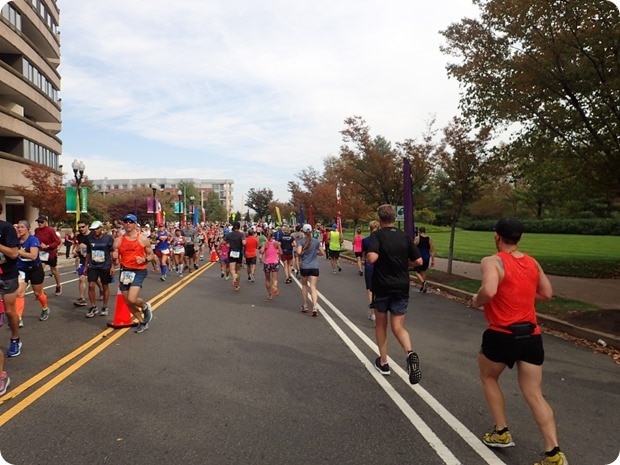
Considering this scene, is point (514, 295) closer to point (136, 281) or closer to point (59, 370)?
point (59, 370)

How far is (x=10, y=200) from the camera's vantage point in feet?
112

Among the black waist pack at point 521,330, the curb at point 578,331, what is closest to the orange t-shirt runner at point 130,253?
the black waist pack at point 521,330

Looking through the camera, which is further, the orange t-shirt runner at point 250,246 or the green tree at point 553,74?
the orange t-shirt runner at point 250,246

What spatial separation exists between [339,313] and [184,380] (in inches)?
191

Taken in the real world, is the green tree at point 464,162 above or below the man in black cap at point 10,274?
above

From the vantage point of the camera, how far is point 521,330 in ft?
11.1

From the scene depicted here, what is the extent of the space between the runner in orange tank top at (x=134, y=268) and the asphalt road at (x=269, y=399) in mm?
383

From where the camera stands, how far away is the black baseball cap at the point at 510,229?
3506mm

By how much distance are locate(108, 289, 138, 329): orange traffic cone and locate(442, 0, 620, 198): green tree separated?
8.68 m

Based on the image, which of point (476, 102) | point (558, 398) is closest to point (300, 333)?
point (558, 398)

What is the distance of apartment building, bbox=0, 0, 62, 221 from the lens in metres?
28.6

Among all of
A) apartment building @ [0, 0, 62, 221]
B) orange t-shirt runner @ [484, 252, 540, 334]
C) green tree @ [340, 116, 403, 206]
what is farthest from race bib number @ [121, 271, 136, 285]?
apartment building @ [0, 0, 62, 221]

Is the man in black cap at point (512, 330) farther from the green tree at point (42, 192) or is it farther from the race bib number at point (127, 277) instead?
the green tree at point (42, 192)

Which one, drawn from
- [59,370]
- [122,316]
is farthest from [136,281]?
[59,370]
